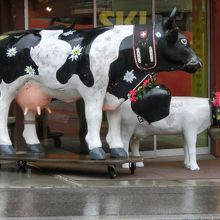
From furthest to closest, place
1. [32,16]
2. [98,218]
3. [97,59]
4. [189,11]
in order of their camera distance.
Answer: [189,11], [32,16], [97,59], [98,218]

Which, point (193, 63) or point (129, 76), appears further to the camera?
point (129, 76)

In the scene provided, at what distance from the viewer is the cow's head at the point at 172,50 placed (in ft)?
31.8

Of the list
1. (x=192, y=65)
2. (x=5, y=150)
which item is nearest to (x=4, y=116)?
(x=5, y=150)

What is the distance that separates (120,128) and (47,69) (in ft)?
5.75

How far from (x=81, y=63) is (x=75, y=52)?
215 mm

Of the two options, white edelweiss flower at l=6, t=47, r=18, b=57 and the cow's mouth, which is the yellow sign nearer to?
white edelweiss flower at l=6, t=47, r=18, b=57

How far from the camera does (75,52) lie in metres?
9.87

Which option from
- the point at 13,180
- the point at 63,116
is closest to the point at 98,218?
the point at 13,180

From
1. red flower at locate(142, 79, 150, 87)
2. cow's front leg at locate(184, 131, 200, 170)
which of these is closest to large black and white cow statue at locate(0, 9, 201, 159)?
red flower at locate(142, 79, 150, 87)

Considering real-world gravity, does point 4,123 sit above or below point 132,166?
above

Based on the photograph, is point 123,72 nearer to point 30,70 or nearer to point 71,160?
point 30,70

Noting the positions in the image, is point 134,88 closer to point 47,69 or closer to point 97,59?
point 97,59

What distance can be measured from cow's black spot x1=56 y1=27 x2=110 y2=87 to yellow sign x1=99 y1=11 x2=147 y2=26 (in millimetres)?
2187

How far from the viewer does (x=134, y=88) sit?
988 centimetres
